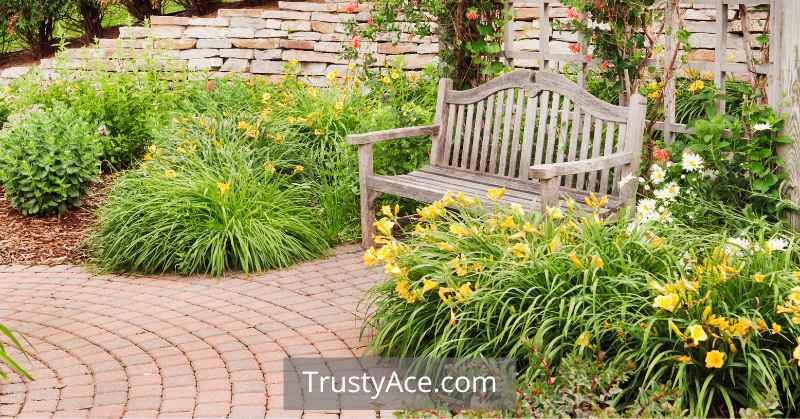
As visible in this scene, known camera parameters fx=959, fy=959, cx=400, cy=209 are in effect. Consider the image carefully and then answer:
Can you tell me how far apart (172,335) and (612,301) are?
6.99 ft

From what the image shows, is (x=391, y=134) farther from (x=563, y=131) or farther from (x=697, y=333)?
(x=697, y=333)

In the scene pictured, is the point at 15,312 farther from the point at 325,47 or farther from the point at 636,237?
the point at 325,47

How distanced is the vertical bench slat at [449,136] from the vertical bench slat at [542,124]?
29.3 inches

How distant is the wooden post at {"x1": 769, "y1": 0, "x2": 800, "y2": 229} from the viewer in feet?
15.7

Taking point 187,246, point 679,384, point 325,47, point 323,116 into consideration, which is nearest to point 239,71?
point 325,47

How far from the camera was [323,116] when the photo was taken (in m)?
6.90

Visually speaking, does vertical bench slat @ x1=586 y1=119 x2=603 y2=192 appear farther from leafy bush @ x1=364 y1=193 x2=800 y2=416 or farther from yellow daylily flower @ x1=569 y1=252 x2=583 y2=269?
yellow daylily flower @ x1=569 y1=252 x2=583 y2=269

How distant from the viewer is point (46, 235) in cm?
655

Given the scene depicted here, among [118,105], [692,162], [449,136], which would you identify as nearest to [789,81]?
[692,162]

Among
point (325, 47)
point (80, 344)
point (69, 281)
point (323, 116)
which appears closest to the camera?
point (80, 344)

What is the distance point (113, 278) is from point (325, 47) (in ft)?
14.1

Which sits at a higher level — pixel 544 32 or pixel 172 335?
pixel 544 32

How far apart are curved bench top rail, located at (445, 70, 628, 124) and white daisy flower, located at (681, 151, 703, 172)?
0.44 metres

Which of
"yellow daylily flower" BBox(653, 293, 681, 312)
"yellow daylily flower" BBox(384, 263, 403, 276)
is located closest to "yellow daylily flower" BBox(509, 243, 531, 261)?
"yellow daylily flower" BBox(384, 263, 403, 276)
